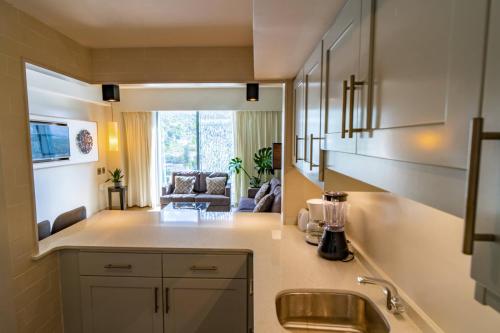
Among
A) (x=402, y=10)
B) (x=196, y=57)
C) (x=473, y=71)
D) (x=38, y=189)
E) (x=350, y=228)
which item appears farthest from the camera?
(x=38, y=189)

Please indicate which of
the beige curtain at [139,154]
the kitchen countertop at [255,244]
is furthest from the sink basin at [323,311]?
the beige curtain at [139,154]

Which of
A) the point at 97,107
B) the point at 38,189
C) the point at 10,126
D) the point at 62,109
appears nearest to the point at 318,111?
the point at 10,126

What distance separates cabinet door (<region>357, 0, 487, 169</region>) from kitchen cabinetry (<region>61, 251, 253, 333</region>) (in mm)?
1556

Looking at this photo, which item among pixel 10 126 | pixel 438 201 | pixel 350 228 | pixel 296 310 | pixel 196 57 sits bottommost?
pixel 296 310

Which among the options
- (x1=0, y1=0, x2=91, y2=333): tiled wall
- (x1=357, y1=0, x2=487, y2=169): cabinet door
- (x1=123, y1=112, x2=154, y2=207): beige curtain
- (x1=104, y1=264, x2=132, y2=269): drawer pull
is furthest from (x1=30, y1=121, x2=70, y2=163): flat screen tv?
(x1=357, y1=0, x2=487, y2=169): cabinet door

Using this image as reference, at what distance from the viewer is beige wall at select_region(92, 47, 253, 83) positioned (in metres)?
2.32

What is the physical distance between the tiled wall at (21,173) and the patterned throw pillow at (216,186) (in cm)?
383

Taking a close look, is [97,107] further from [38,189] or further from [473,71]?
[473,71]

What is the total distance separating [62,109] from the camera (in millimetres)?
4594

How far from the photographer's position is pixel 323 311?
1.38 metres

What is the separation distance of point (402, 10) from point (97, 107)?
6.11 metres

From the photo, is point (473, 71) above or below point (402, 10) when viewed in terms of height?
below

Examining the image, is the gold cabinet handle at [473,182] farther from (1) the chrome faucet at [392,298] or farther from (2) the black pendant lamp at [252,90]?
(2) the black pendant lamp at [252,90]

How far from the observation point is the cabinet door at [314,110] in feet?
4.26
